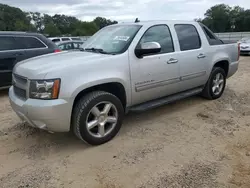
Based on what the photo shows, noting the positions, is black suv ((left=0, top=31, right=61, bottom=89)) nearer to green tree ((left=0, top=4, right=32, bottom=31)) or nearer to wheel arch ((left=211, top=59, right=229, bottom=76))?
wheel arch ((left=211, top=59, right=229, bottom=76))

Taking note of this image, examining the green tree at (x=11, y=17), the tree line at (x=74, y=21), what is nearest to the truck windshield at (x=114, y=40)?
the tree line at (x=74, y=21)

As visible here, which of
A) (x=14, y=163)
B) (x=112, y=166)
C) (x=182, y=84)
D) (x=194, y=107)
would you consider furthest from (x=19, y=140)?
(x=194, y=107)

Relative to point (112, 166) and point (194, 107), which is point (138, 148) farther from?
point (194, 107)

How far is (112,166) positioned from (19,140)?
1.67 metres

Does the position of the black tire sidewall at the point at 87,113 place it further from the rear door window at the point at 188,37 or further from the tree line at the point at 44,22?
the tree line at the point at 44,22

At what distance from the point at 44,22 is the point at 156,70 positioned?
10170 centimetres

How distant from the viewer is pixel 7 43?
6574mm

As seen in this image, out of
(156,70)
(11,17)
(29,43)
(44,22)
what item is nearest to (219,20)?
(44,22)

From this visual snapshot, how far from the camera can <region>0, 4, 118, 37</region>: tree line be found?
74.8m

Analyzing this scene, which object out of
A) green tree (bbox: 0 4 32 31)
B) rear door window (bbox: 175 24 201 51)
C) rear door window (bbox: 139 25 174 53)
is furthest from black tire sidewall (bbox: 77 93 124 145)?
green tree (bbox: 0 4 32 31)

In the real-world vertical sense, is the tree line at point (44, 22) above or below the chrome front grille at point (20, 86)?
above

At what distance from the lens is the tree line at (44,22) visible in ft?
245

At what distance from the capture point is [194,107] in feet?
17.2

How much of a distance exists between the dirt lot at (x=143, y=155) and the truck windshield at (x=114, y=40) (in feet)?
4.40
